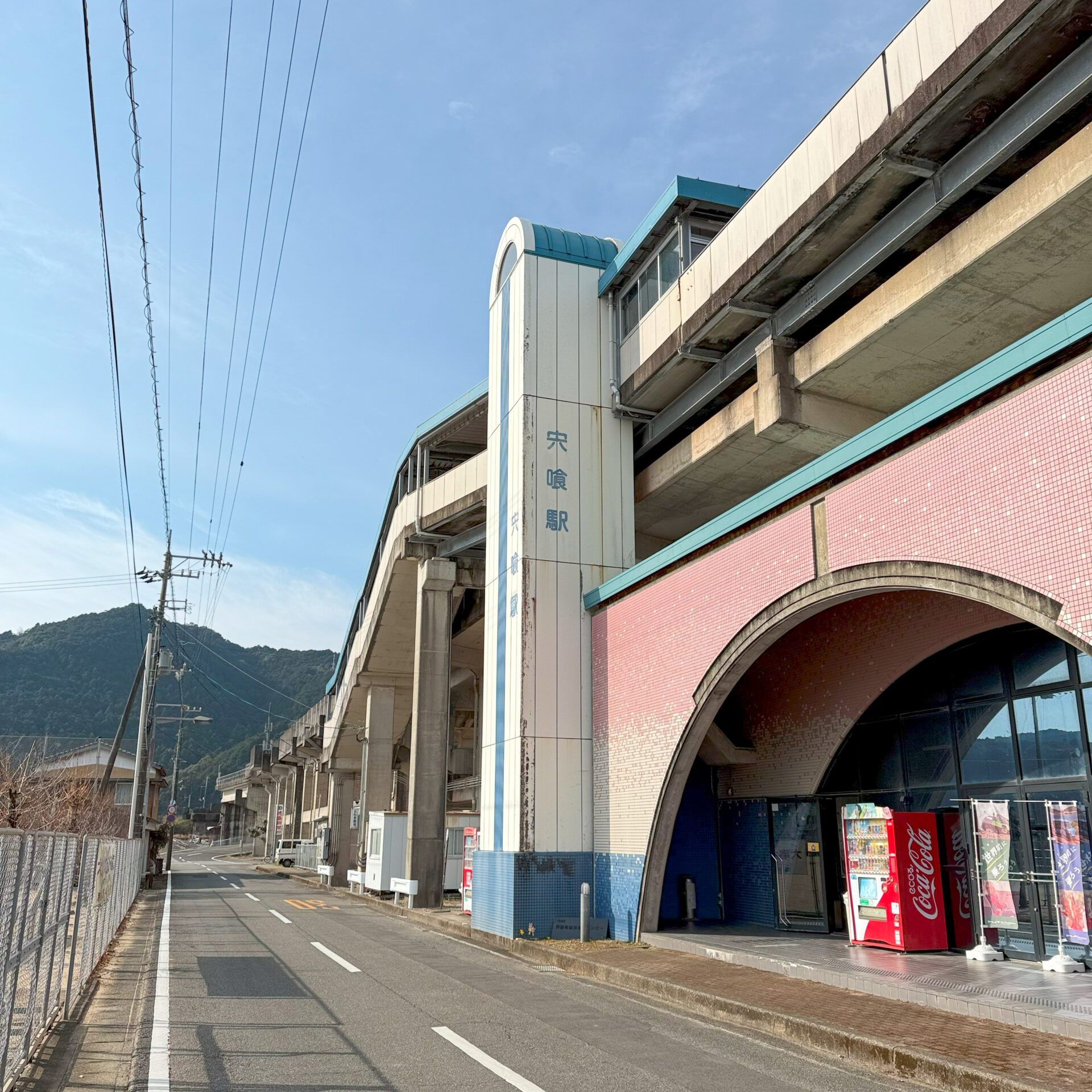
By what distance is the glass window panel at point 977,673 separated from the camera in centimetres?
1219

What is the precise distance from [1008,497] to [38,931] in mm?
Result: 8974

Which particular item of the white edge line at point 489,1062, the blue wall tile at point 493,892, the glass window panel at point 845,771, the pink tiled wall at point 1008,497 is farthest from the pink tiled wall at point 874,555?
the white edge line at point 489,1062

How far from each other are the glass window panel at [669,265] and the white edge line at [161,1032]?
44.7 feet

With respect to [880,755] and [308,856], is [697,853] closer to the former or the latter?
[880,755]

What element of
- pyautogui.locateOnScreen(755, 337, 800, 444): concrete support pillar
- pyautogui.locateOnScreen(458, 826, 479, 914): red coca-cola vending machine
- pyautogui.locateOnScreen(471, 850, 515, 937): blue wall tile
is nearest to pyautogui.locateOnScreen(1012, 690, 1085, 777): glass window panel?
pyautogui.locateOnScreen(755, 337, 800, 444): concrete support pillar

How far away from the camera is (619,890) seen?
50.4ft

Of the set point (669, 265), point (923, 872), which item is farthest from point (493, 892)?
point (669, 265)

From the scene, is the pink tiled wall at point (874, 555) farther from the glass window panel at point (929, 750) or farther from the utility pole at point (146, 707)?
the utility pole at point (146, 707)

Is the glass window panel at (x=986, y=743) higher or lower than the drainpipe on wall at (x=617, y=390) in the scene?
lower

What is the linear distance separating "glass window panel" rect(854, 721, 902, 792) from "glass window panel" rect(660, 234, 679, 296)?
28.2 ft

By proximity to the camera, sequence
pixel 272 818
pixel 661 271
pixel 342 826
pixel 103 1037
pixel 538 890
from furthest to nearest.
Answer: pixel 272 818 → pixel 342 826 → pixel 661 271 → pixel 538 890 → pixel 103 1037

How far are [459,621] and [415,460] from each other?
7.43 meters

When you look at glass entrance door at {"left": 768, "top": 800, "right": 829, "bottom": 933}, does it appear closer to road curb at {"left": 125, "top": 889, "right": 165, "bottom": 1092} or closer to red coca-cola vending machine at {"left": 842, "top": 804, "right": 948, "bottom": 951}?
red coca-cola vending machine at {"left": 842, "top": 804, "right": 948, "bottom": 951}

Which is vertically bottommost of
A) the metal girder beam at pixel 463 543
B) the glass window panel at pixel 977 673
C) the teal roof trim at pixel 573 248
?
the glass window panel at pixel 977 673
